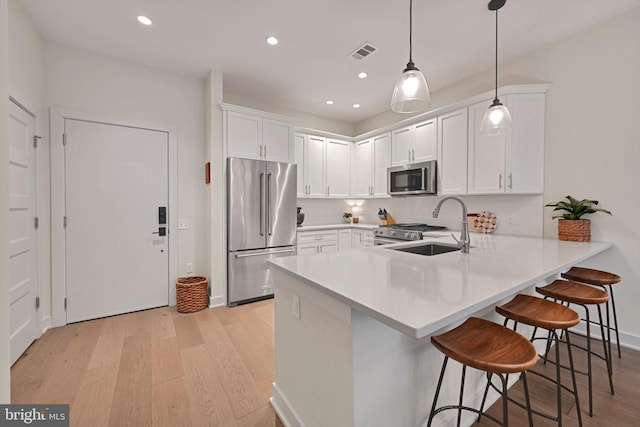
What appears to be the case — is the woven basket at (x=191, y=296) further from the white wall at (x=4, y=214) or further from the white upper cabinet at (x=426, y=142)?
the white upper cabinet at (x=426, y=142)

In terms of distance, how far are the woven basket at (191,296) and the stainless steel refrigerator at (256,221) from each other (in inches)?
11.6

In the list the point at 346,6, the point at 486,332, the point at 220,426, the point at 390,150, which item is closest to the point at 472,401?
the point at 486,332

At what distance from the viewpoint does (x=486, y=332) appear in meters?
1.22

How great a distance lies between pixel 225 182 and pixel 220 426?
257cm

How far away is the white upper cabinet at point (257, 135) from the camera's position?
3477mm

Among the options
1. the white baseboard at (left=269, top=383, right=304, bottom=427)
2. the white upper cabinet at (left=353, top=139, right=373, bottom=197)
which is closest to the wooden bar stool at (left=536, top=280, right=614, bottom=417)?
the white baseboard at (left=269, top=383, right=304, bottom=427)

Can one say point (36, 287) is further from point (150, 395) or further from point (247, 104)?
point (247, 104)

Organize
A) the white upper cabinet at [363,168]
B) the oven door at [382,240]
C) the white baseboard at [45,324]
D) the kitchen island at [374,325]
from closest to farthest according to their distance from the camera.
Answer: the kitchen island at [374,325], the white baseboard at [45,324], the oven door at [382,240], the white upper cabinet at [363,168]

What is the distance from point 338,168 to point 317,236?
1.37 metres

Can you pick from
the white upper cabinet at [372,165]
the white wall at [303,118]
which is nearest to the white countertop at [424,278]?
the white upper cabinet at [372,165]

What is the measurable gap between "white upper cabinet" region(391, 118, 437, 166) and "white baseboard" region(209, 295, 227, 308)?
10.5ft

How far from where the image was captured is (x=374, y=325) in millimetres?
1171

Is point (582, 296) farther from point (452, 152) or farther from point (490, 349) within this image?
point (452, 152)

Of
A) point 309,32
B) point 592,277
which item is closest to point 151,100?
point 309,32
